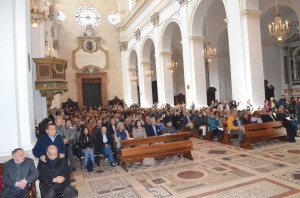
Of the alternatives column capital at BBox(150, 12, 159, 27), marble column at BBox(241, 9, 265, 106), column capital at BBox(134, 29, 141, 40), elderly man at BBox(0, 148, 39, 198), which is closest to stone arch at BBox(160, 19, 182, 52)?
column capital at BBox(150, 12, 159, 27)

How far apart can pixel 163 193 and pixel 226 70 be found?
17521 millimetres

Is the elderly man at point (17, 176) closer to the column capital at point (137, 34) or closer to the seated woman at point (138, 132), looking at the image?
the seated woman at point (138, 132)

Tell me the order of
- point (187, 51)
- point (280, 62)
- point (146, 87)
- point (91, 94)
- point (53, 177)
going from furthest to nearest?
point (91, 94), point (146, 87), point (280, 62), point (187, 51), point (53, 177)

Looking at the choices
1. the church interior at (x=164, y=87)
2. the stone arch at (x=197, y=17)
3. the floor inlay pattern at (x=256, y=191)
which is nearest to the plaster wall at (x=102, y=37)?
the church interior at (x=164, y=87)

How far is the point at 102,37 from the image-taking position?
82.6ft

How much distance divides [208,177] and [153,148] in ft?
5.41

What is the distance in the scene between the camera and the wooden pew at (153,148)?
5613mm

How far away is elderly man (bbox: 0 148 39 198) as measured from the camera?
3.30 metres

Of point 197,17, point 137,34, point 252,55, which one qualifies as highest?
point 137,34

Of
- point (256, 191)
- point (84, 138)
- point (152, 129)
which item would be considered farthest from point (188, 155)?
point (84, 138)

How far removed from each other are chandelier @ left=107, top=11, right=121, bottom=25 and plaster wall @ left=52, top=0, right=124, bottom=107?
37 cm

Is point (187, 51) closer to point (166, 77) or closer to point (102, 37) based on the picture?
point (166, 77)

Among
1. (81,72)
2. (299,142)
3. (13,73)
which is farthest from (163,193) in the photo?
(81,72)

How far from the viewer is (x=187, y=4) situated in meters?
13.3
